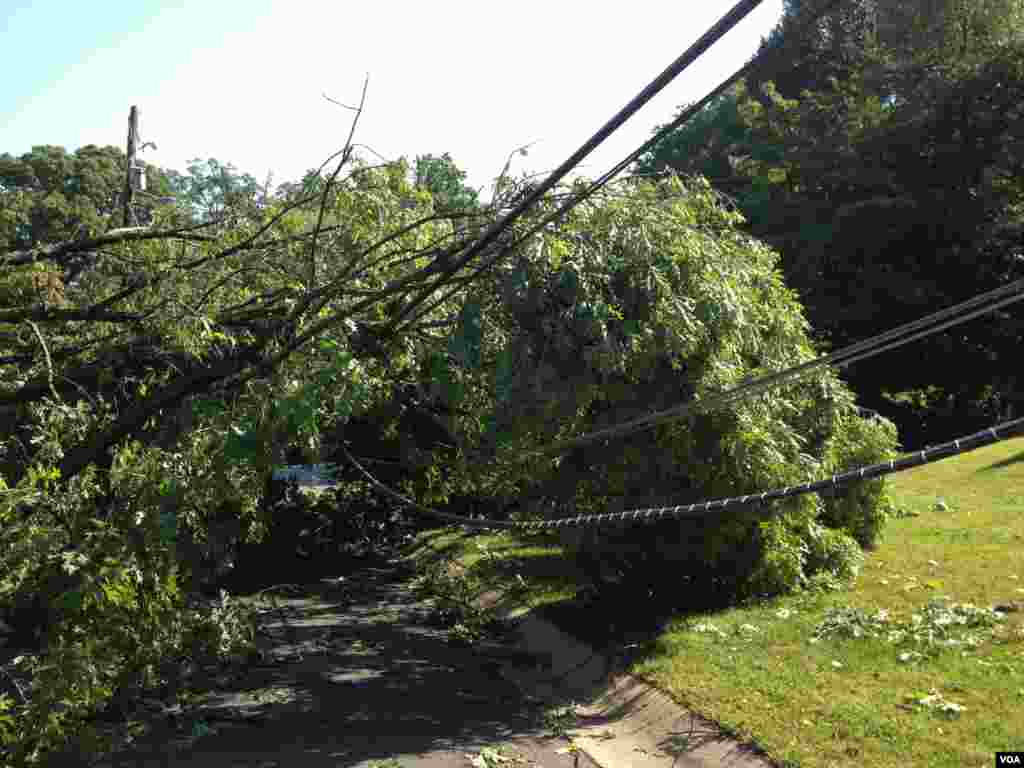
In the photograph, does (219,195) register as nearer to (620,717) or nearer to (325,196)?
(325,196)

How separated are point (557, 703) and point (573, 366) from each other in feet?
8.40

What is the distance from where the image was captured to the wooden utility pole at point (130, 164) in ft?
26.2

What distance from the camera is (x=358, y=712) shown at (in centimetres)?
778

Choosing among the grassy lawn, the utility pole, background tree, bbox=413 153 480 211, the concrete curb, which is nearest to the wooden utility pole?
the utility pole

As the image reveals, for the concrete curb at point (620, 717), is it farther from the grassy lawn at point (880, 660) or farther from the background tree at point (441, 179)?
the background tree at point (441, 179)

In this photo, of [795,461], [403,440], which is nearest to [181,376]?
[403,440]

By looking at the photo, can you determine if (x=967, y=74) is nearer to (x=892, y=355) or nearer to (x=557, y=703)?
(x=892, y=355)

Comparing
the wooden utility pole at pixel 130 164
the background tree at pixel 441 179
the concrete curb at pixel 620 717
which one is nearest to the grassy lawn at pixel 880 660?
the concrete curb at pixel 620 717

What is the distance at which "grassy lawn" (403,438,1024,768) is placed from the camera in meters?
5.67

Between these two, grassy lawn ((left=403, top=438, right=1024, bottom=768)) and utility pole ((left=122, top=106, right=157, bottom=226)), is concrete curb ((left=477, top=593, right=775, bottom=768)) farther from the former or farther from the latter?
utility pole ((left=122, top=106, right=157, bottom=226))

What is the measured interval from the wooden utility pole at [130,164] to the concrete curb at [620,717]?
4.86 metres

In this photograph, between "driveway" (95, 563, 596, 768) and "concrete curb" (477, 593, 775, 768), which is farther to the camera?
"driveway" (95, 563, 596, 768)

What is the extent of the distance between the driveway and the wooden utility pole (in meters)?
3.83

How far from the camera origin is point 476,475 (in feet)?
31.9
